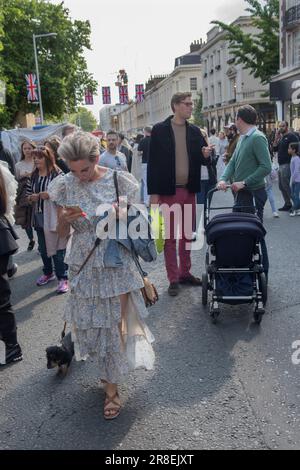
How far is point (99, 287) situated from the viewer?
313cm

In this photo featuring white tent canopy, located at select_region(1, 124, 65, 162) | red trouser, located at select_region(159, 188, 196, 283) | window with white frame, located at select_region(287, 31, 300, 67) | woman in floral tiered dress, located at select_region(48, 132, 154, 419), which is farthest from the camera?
window with white frame, located at select_region(287, 31, 300, 67)

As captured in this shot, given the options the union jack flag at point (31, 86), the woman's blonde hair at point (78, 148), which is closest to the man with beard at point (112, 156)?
the woman's blonde hair at point (78, 148)

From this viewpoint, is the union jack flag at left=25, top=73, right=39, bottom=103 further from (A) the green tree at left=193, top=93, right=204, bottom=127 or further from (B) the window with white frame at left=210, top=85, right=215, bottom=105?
(A) the green tree at left=193, top=93, right=204, bottom=127

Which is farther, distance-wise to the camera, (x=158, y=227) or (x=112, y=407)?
(x=158, y=227)

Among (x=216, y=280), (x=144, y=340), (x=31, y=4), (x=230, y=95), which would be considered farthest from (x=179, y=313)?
(x=230, y=95)

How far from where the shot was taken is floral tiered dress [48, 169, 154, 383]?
3131mm

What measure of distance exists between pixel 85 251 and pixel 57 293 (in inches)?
112

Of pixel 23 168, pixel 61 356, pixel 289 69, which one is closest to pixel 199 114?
pixel 289 69

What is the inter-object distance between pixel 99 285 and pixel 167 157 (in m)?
2.57

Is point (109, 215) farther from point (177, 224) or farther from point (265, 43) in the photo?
point (265, 43)

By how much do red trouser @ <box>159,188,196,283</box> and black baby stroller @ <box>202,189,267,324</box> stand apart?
35.2 inches

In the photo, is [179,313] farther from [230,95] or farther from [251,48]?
[230,95]

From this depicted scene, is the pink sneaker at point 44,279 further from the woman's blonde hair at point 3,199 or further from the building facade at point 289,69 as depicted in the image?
the building facade at point 289,69

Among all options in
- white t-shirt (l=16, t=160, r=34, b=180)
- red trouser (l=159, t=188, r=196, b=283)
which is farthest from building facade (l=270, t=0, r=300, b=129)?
red trouser (l=159, t=188, r=196, b=283)
